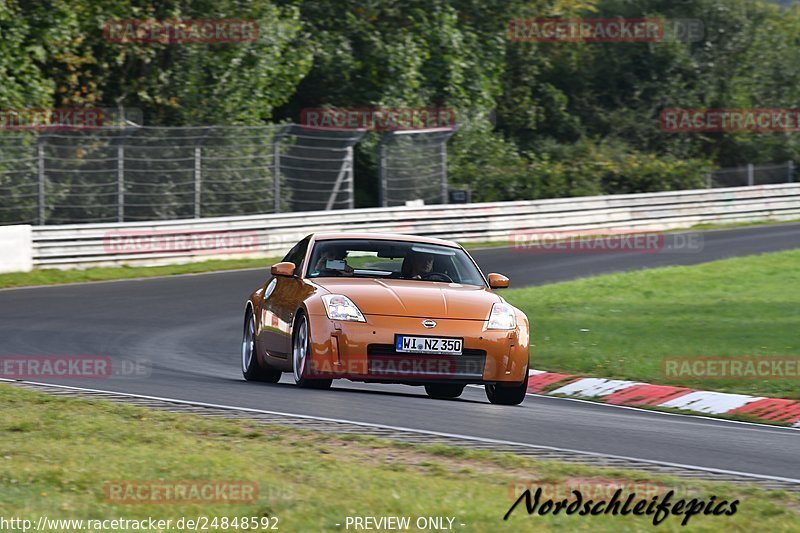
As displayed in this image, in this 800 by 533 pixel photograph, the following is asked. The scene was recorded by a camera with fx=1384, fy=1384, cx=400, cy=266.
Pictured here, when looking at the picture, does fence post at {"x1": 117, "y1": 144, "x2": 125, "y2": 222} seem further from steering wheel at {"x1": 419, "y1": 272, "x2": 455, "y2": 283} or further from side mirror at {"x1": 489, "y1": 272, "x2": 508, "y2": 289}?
side mirror at {"x1": 489, "y1": 272, "x2": 508, "y2": 289}

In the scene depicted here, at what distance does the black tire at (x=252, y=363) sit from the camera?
1243 centimetres

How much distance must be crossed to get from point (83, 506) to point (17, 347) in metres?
8.55

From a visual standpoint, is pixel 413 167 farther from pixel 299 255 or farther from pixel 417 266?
pixel 417 266

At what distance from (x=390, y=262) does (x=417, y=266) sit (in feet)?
0.80

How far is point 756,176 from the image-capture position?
139 feet

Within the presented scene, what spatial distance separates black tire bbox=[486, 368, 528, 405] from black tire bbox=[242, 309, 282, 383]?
2.08 metres

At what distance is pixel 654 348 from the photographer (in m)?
15.1

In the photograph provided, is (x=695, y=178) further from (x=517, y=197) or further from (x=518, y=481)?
(x=518, y=481)

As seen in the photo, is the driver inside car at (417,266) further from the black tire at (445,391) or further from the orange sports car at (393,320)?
the black tire at (445,391)

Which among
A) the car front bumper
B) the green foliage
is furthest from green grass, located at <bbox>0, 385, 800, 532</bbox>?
the green foliage

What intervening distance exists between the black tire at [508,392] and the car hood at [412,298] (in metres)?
0.66

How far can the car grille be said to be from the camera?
34.8ft

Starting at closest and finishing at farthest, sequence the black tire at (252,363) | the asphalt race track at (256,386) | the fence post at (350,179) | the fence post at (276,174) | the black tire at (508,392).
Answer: the asphalt race track at (256,386) → the black tire at (508,392) → the black tire at (252,363) → the fence post at (276,174) → the fence post at (350,179)

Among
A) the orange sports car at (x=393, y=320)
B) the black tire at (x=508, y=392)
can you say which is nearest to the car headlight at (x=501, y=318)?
the orange sports car at (x=393, y=320)
